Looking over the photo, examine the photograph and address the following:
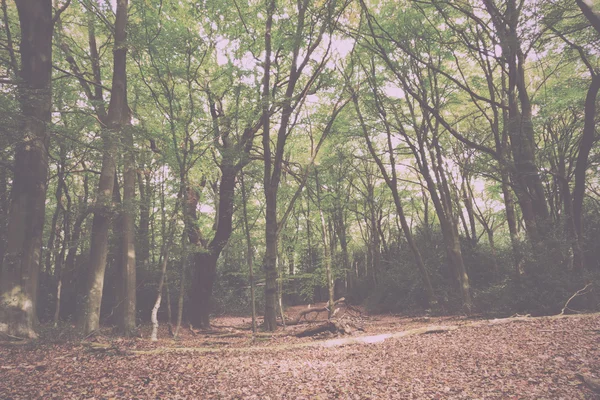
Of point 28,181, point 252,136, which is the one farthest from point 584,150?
point 28,181

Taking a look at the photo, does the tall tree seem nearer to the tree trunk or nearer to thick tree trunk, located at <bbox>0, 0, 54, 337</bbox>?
A: thick tree trunk, located at <bbox>0, 0, 54, 337</bbox>

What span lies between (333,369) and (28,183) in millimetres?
6723

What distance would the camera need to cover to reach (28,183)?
20.3 feet

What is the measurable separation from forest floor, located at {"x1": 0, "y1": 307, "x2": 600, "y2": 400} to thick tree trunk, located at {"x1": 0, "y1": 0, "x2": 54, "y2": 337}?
747 millimetres

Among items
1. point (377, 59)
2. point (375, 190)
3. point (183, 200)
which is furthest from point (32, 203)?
point (375, 190)

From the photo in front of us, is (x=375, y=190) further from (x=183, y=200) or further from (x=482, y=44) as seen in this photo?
(x=183, y=200)

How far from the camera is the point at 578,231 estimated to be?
9.08 metres

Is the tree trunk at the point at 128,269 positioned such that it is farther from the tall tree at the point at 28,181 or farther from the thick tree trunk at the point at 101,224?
the tall tree at the point at 28,181

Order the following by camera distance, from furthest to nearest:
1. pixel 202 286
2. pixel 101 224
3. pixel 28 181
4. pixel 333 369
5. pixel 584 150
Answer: pixel 202 286, pixel 101 224, pixel 584 150, pixel 28 181, pixel 333 369

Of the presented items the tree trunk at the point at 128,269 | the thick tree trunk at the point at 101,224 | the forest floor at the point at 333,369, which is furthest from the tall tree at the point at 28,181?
the tree trunk at the point at 128,269

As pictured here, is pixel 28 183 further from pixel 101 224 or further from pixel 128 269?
pixel 128 269

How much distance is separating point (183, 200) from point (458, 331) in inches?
355

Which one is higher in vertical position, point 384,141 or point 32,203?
point 384,141

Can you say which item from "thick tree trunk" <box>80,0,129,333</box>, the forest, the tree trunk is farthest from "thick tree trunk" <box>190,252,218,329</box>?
"thick tree trunk" <box>80,0,129,333</box>
